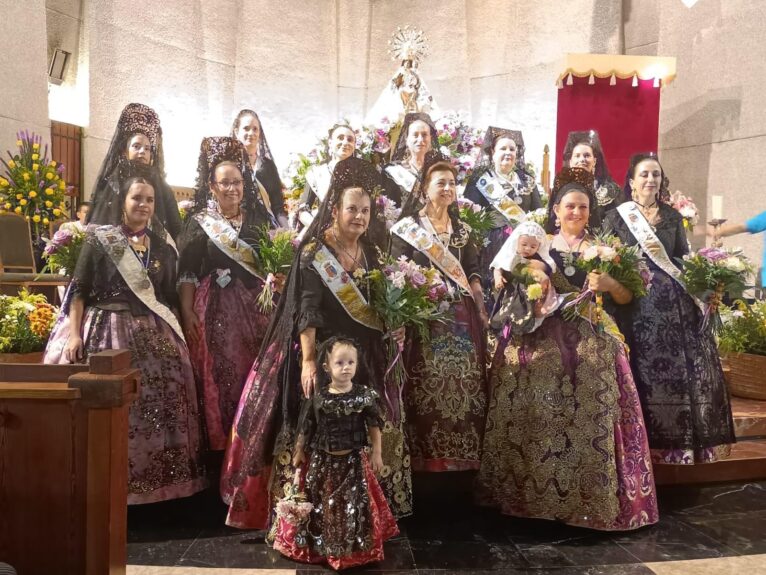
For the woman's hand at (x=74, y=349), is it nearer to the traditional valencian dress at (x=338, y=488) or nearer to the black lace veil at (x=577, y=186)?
the traditional valencian dress at (x=338, y=488)

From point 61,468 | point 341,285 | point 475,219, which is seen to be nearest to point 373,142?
point 475,219

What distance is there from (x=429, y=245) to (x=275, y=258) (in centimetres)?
81

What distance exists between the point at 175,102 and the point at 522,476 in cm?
753

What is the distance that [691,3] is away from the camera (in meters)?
7.82

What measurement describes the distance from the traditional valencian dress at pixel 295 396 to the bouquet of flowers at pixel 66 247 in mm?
1172

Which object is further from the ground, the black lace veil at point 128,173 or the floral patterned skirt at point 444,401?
the black lace veil at point 128,173

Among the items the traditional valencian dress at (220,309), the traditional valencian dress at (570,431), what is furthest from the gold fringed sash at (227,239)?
the traditional valencian dress at (570,431)

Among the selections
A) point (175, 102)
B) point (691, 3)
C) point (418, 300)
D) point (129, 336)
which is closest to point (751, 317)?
point (418, 300)

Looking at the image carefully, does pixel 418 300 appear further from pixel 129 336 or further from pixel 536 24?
pixel 536 24

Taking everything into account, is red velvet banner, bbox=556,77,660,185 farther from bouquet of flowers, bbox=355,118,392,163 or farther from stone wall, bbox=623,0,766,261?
bouquet of flowers, bbox=355,118,392,163

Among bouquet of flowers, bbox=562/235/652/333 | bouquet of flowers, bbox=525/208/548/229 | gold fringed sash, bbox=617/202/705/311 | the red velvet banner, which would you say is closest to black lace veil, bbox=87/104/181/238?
bouquet of flowers, bbox=525/208/548/229

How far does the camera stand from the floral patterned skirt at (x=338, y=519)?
2.95 metres

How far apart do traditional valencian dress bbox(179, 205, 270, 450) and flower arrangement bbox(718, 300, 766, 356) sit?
376 centimetres

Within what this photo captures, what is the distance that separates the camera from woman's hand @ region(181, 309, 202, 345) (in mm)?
3730
